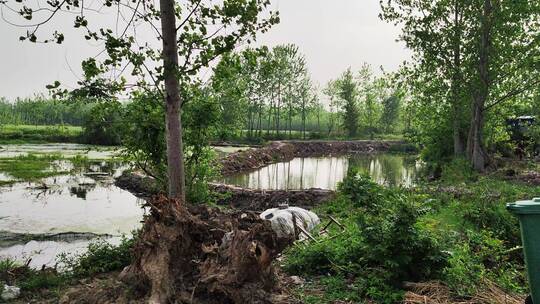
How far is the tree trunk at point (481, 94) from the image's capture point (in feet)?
57.6

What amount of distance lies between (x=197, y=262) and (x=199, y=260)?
0.20ft

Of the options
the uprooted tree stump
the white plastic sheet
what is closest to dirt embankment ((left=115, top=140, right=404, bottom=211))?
the white plastic sheet

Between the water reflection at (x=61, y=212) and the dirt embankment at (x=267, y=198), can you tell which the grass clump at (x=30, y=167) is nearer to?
the water reflection at (x=61, y=212)

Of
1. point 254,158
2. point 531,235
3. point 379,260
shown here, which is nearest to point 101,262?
point 379,260

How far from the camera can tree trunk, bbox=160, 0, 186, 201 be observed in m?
6.43

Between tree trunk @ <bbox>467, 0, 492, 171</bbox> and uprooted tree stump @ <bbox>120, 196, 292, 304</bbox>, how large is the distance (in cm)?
1521

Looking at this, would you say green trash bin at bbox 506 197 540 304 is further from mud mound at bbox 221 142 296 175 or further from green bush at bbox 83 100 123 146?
mud mound at bbox 221 142 296 175

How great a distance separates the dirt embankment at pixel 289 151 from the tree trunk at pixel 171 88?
18.7 metres

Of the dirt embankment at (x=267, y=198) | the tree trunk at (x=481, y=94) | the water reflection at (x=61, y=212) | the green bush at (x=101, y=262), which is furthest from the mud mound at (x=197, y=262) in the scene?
the tree trunk at (x=481, y=94)

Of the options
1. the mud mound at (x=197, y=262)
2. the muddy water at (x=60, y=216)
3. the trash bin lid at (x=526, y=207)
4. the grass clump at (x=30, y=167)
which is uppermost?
the trash bin lid at (x=526, y=207)

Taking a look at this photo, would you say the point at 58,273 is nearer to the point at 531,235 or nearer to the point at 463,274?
the point at 463,274

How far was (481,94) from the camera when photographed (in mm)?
18078

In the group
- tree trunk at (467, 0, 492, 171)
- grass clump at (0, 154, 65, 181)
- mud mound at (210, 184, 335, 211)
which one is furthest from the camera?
grass clump at (0, 154, 65, 181)

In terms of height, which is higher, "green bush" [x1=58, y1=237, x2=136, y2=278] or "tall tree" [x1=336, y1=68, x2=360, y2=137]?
"tall tree" [x1=336, y1=68, x2=360, y2=137]
